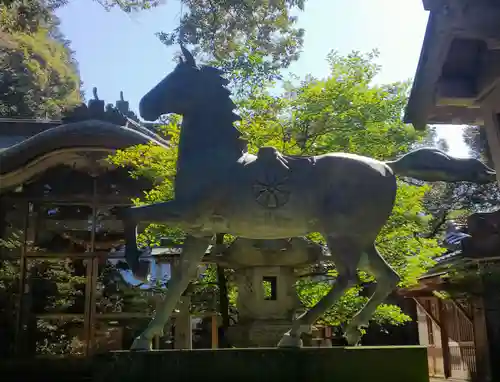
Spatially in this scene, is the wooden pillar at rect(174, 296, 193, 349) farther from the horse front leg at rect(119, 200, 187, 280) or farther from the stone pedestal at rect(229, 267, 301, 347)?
the horse front leg at rect(119, 200, 187, 280)

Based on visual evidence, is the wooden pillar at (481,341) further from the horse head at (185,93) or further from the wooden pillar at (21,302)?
the wooden pillar at (21,302)

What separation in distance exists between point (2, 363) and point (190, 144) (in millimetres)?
5745

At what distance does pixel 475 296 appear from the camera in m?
10.5

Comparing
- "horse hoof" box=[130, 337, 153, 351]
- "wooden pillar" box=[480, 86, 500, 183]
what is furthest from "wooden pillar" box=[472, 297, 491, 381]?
"horse hoof" box=[130, 337, 153, 351]

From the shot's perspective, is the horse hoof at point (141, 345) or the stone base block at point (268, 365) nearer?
the stone base block at point (268, 365)

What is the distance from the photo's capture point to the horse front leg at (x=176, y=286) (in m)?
3.88

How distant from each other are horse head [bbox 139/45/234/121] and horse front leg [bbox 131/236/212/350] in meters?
1.10

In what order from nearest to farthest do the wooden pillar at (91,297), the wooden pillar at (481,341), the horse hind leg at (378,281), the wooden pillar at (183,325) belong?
the horse hind leg at (378,281) < the wooden pillar at (183,325) < the wooden pillar at (91,297) < the wooden pillar at (481,341)

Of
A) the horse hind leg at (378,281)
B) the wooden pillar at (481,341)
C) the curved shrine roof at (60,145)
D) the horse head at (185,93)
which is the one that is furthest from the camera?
the wooden pillar at (481,341)

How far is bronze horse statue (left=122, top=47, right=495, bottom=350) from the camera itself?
3.89 m

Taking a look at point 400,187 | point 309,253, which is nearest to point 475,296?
point 400,187

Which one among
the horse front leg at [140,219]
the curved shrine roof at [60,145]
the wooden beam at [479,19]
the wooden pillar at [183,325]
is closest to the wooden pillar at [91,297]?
the curved shrine roof at [60,145]

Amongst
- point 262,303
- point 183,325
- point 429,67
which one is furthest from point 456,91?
point 183,325

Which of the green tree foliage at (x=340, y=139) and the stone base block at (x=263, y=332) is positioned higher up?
the green tree foliage at (x=340, y=139)
